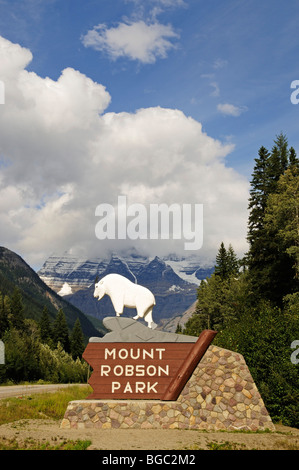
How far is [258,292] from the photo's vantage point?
124 feet

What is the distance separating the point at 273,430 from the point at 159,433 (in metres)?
3.86

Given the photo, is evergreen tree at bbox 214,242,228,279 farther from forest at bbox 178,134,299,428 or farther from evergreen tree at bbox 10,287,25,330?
evergreen tree at bbox 10,287,25,330

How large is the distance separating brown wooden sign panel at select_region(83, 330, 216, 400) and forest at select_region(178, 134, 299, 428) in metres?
4.12

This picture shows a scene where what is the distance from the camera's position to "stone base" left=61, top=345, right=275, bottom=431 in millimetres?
13211

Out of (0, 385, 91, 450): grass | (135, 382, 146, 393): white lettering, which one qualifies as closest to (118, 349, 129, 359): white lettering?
(135, 382, 146, 393): white lettering

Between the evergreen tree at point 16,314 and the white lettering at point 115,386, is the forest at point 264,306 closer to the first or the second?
the white lettering at point 115,386

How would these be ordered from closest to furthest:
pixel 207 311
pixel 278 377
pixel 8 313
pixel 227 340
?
pixel 278 377 → pixel 227 340 → pixel 207 311 → pixel 8 313

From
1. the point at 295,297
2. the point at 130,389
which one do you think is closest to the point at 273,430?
the point at 130,389

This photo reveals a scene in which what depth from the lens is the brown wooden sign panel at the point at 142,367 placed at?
1382 centimetres

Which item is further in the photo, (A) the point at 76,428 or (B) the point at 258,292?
(B) the point at 258,292

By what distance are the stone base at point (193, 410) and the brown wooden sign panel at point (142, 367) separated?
34cm

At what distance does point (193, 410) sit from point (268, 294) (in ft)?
83.9

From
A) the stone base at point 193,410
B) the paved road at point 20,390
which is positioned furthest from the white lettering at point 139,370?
the paved road at point 20,390
